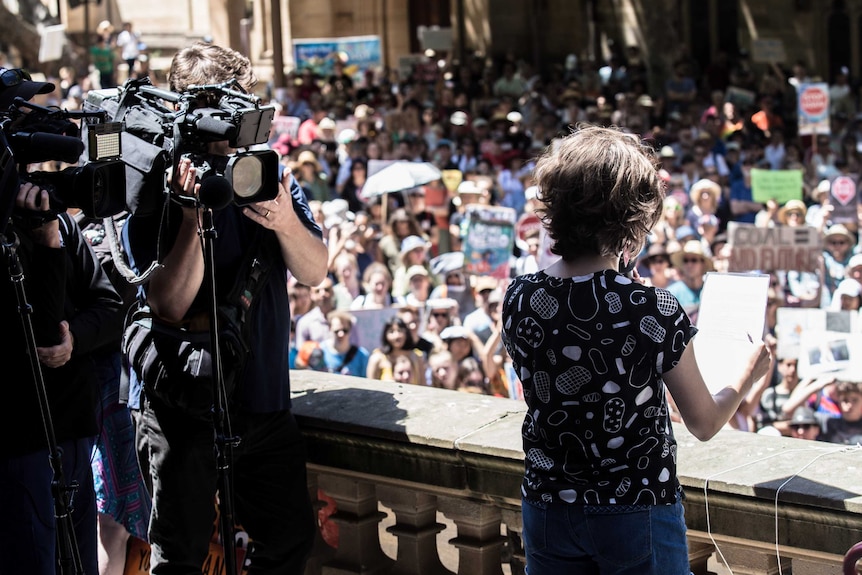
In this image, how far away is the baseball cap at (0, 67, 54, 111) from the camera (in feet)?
9.68

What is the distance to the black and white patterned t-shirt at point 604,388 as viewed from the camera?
2.34m

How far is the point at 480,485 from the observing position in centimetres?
306

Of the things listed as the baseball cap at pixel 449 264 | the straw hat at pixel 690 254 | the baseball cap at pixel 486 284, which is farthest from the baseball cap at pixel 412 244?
the straw hat at pixel 690 254

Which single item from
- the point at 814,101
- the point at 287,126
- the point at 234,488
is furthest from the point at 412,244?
the point at 234,488

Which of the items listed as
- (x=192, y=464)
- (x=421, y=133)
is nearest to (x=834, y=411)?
(x=192, y=464)

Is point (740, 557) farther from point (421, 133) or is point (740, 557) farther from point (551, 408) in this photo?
point (421, 133)

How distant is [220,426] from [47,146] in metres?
0.74

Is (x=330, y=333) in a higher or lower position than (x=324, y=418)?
lower

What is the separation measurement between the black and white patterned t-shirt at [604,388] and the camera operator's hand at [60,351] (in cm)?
137

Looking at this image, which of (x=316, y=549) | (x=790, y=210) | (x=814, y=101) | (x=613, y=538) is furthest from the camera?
(x=814, y=101)

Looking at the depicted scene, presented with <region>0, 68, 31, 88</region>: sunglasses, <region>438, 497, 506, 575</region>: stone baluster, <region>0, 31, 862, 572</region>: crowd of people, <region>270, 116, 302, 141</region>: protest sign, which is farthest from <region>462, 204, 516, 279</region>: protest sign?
<region>0, 68, 31, 88</region>: sunglasses

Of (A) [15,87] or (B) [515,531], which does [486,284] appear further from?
(A) [15,87]

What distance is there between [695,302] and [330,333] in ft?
7.91

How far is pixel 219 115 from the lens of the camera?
289 cm
